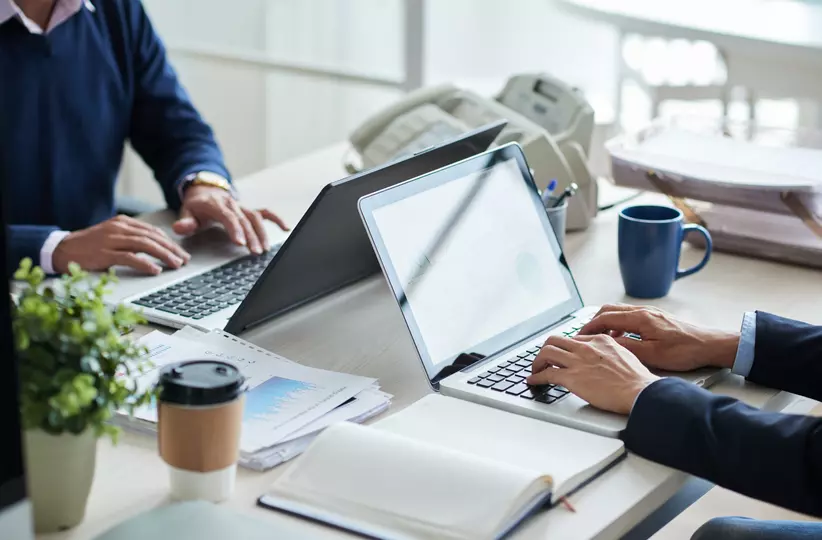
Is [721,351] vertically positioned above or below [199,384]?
below

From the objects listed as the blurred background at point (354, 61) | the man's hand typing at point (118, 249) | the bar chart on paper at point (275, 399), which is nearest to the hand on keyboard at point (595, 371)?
the bar chart on paper at point (275, 399)

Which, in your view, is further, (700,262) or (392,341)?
(700,262)

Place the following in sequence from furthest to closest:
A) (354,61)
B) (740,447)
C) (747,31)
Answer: (354,61) < (747,31) < (740,447)

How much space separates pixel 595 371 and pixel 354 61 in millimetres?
2671

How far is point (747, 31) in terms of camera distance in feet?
8.86

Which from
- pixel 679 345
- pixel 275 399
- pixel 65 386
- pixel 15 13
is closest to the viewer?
pixel 65 386

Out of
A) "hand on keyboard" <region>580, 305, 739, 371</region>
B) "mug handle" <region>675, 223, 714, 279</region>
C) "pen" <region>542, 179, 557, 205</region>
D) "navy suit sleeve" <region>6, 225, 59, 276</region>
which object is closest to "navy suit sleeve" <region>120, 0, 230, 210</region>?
"navy suit sleeve" <region>6, 225, 59, 276</region>

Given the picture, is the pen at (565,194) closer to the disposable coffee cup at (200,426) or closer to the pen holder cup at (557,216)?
the pen holder cup at (557,216)

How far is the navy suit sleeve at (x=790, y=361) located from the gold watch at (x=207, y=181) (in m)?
0.97

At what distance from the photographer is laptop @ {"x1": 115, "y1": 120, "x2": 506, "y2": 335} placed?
1324 mm

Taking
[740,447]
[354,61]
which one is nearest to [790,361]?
[740,447]

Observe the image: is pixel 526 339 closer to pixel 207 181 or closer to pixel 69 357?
pixel 69 357

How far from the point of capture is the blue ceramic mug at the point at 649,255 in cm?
150

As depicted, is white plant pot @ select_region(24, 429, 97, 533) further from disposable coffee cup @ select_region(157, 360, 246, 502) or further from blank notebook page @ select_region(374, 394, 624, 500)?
blank notebook page @ select_region(374, 394, 624, 500)
